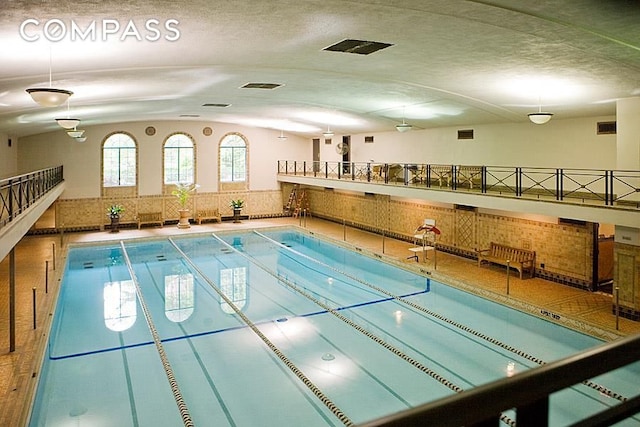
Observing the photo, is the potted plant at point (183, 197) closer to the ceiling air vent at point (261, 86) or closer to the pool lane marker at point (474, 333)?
the pool lane marker at point (474, 333)

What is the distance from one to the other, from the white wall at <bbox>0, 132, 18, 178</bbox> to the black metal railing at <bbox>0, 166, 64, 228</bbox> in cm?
215

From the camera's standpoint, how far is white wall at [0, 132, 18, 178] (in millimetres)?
16625

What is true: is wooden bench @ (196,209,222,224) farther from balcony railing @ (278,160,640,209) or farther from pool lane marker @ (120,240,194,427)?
pool lane marker @ (120,240,194,427)

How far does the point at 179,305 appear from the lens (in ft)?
42.6

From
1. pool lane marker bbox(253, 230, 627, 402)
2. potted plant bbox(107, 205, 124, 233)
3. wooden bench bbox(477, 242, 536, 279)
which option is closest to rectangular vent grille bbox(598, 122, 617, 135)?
wooden bench bbox(477, 242, 536, 279)

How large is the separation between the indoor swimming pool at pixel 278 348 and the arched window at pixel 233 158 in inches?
387

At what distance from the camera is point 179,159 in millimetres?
24469

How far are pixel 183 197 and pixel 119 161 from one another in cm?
340

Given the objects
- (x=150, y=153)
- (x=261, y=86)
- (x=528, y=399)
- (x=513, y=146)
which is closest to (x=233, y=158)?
(x=150, y=153)

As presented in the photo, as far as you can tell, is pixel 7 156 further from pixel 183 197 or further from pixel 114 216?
pixel 183 197

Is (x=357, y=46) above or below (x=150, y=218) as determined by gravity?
above

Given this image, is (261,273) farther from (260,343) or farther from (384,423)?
(384,423)

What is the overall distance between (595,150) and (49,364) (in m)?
13.7

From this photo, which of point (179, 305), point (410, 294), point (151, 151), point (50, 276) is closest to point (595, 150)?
point (410, 294)
